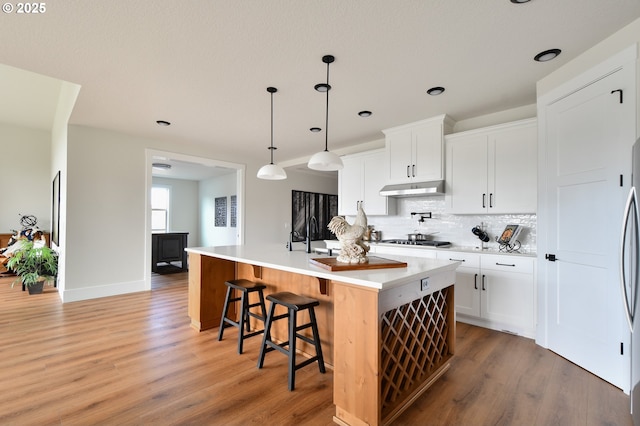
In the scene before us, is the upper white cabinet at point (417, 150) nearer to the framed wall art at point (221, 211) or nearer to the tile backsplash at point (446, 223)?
the tile backsplash at point (446, 223)

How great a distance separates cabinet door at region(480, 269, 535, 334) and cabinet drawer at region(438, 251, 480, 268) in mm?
118

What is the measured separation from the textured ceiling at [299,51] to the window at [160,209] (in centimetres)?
541

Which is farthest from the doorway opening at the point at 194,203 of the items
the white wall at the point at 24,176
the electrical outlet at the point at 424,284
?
the electrical outlet at the point at 424,284

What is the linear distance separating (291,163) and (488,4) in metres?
4.85

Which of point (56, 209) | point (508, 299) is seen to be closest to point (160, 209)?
point (56, 209)

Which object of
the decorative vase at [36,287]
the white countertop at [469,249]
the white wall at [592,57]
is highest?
the white wall at [592,57]

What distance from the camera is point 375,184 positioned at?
179 inches

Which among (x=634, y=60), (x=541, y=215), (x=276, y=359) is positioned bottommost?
(x=276, y=359)

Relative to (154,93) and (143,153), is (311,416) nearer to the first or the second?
(154,93)

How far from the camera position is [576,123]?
2424 millimetres

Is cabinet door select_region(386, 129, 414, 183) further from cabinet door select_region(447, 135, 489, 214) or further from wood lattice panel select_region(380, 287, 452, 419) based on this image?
wood lattice panel select_region(380, 287, 452, 419)

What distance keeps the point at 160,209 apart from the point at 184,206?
0.66 metres

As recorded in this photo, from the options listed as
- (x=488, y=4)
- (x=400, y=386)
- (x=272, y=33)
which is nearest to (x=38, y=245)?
(x=272, y=33)

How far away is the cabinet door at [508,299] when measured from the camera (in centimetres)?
291
